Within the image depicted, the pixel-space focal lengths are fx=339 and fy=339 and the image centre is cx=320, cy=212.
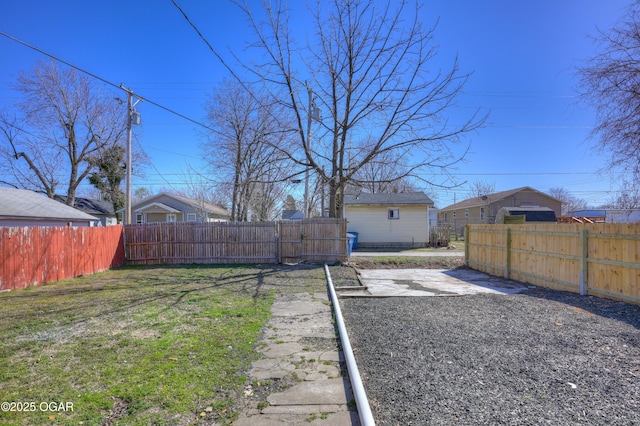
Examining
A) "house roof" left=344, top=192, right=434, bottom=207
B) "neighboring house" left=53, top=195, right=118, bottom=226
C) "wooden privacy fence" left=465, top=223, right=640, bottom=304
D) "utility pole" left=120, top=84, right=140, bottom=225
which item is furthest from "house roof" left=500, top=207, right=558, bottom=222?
"neighboring house" left=53, top=195, right=118, bottom=226

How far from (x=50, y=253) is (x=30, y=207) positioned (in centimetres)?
545

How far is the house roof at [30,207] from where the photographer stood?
41.7 ft

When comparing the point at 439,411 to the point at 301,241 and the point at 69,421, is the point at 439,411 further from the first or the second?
the point at 301,241

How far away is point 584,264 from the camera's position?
291 inches

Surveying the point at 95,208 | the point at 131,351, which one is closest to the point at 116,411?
the point at 131,351

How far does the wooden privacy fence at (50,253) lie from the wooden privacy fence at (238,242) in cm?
142

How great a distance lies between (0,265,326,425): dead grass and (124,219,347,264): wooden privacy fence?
16.6 feet

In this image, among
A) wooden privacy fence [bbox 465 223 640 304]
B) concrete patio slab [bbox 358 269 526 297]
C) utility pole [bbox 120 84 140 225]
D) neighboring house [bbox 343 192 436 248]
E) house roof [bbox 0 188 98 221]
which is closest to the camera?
wooden privacy fence [bbox 465 223 640 304]

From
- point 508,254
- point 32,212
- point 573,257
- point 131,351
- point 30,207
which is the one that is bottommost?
point 131,351

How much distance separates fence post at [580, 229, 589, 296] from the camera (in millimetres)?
7375

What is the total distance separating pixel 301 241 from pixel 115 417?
11045 mm

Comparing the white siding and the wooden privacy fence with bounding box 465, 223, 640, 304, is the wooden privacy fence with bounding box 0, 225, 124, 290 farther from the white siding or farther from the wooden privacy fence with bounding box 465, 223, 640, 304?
the white siding

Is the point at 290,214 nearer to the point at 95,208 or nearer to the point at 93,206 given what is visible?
the point at 95,208

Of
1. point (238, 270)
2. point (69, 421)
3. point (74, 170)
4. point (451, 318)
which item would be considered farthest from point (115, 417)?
point (74, 170)
